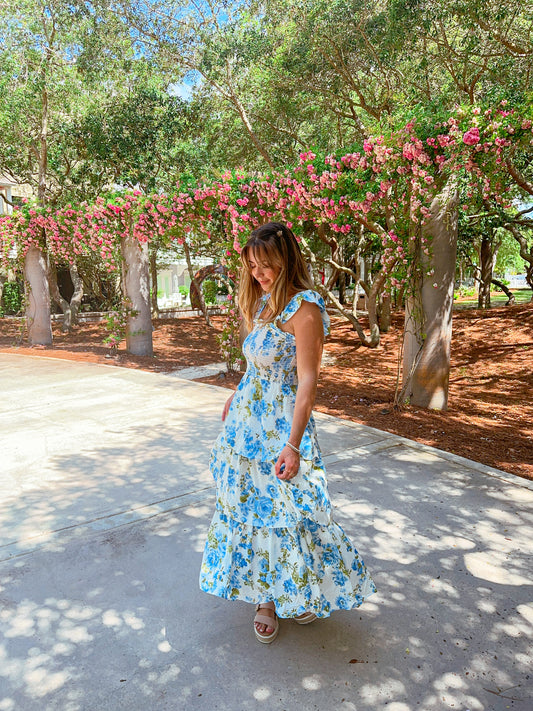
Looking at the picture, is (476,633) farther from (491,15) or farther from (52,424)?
(491,15)

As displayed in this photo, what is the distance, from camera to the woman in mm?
2127

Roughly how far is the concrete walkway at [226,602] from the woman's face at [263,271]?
157 centimetres

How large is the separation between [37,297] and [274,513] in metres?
11.7

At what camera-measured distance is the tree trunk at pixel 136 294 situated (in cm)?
1033

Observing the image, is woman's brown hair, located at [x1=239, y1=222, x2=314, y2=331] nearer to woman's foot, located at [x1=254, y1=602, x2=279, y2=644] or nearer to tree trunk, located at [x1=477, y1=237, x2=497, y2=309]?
woman's foot, located at [x1=254, y1=602, x2=279, y2=644]

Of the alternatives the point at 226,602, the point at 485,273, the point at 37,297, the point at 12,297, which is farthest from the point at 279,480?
the point at 12,297

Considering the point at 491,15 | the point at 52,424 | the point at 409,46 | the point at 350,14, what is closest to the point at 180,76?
the point at 350,14

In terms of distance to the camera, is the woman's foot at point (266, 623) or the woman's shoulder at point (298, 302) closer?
the woman's shoulder at point (298, 302)

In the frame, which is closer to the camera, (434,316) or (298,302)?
(298,302)

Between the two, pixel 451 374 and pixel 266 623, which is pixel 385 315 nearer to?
pixel 451 374

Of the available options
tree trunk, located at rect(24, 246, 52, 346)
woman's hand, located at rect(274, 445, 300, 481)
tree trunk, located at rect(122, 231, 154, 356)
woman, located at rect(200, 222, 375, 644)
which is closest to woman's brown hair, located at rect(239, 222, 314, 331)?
woman, located at rect(200, 222, 375, 644)

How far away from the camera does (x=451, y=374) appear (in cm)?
928

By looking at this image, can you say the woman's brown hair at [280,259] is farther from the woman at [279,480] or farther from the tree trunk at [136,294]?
the tree trunk at [136,294]

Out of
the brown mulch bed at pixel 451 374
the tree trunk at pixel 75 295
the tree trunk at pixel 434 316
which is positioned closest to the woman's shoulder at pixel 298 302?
the brown mulch bed at pixel 451 374
